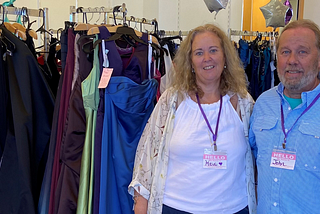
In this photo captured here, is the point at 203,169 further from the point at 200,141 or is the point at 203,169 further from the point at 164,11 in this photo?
the point at 164,11

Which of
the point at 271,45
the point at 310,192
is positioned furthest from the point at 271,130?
the point at 271,45

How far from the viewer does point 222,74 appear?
1567mm

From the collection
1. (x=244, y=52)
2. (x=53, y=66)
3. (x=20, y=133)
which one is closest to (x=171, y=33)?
(x=244, y=52)

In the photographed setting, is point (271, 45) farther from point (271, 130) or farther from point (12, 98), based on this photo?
point (12, 98)

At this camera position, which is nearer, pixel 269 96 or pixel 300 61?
pixel 300 61

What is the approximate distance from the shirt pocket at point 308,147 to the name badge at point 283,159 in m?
0.02

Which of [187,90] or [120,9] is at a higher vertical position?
[120,9]

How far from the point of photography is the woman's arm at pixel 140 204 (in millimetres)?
1412

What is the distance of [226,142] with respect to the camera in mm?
1350

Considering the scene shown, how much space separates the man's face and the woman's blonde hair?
290 millimetres

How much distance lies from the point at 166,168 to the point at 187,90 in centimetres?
42

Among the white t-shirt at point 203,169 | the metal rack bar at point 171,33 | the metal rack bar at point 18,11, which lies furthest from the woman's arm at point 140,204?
the metal rack bar at point 171,33

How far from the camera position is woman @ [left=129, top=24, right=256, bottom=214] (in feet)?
4.33

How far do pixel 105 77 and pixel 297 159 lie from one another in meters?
0.99
